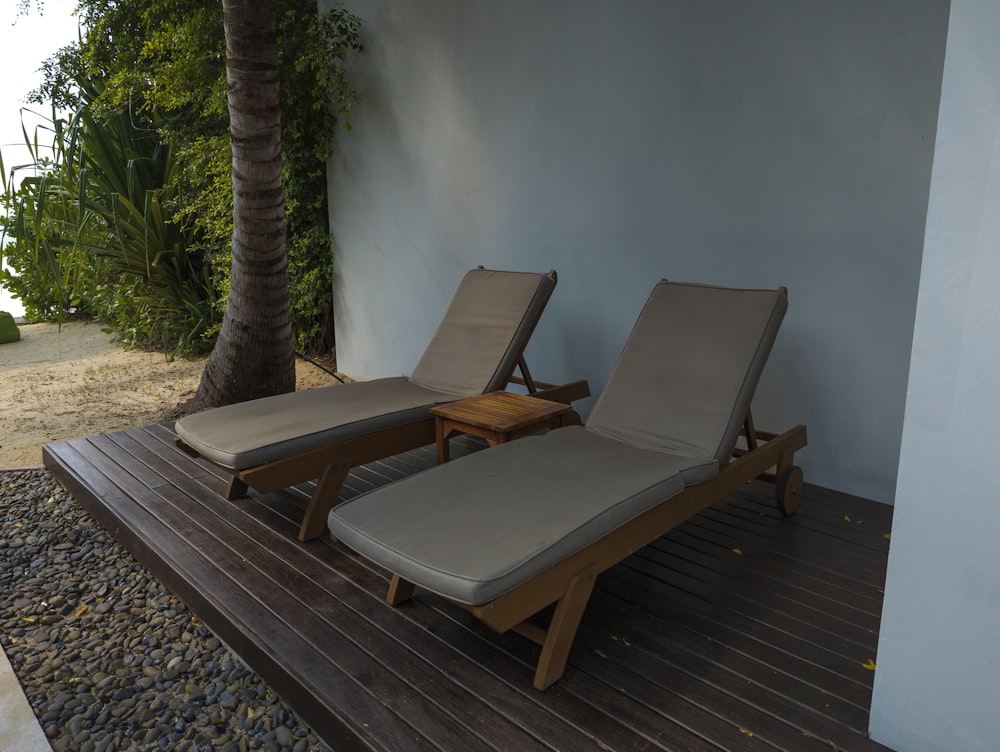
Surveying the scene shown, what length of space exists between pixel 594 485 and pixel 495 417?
2.54 feet

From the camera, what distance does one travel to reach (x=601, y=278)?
397 cm

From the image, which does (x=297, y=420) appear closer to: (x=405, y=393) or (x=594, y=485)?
(x=405, y=393)

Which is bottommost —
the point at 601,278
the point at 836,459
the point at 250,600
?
the point at 250,600

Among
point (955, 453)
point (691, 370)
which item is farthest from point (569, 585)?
point (691, 370)

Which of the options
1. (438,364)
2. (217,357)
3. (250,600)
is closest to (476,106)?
(438,364)

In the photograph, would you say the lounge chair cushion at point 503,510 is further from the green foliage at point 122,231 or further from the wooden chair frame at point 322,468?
the green foliage at point 122,231

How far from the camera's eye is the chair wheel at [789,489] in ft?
9.63

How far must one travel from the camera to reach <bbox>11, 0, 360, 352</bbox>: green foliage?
5219 millimetres

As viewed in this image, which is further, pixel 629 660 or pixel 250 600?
pixel 250 600

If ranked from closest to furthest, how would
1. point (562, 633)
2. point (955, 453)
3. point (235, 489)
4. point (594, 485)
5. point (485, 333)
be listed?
point (955, 453) → point (562, 633) → point (594, 485) → point (235, 489) → point (485, 333)

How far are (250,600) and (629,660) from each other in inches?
47.7

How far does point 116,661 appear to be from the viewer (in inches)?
93.0

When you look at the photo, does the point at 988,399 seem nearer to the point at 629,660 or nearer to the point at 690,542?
the point at 629,660

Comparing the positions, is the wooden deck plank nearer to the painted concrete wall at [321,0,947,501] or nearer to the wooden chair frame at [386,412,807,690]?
the wooden chair frame at [386,412,807,690]
